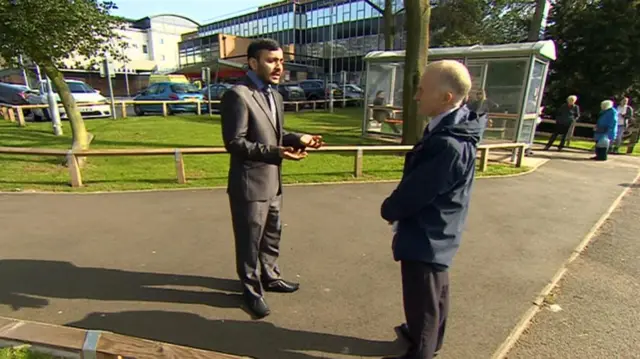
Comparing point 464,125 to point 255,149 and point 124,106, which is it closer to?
point 255,149

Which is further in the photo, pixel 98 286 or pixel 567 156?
pixel 567 156

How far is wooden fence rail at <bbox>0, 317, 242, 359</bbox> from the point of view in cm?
184

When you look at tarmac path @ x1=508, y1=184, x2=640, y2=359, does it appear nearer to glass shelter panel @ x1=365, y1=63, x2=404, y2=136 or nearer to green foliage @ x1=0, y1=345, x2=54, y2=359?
green foliage @ x1=0, y1=345, x2=54, y2=359

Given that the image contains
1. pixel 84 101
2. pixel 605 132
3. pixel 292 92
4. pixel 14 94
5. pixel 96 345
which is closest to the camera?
pixel 96 345

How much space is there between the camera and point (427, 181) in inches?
79.0

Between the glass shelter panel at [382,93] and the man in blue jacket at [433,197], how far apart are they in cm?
1040

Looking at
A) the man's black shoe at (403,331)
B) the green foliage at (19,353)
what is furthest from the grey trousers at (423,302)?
the green foliage at (19,353)

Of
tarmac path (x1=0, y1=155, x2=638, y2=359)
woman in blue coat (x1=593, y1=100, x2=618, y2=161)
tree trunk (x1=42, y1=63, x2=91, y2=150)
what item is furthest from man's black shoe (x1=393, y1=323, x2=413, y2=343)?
woman in blue coat (x1=593, y1=100, x2=618, y2=161)

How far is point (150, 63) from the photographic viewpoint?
6072cm

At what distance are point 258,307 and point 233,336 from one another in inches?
11.5

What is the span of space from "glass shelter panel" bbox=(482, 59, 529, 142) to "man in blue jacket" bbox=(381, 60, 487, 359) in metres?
9.06

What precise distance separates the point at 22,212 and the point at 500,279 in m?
5.96

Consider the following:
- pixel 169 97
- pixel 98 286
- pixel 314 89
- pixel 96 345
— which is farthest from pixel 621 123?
pixel 169 97

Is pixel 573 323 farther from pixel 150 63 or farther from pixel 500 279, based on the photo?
pixel 150 63
